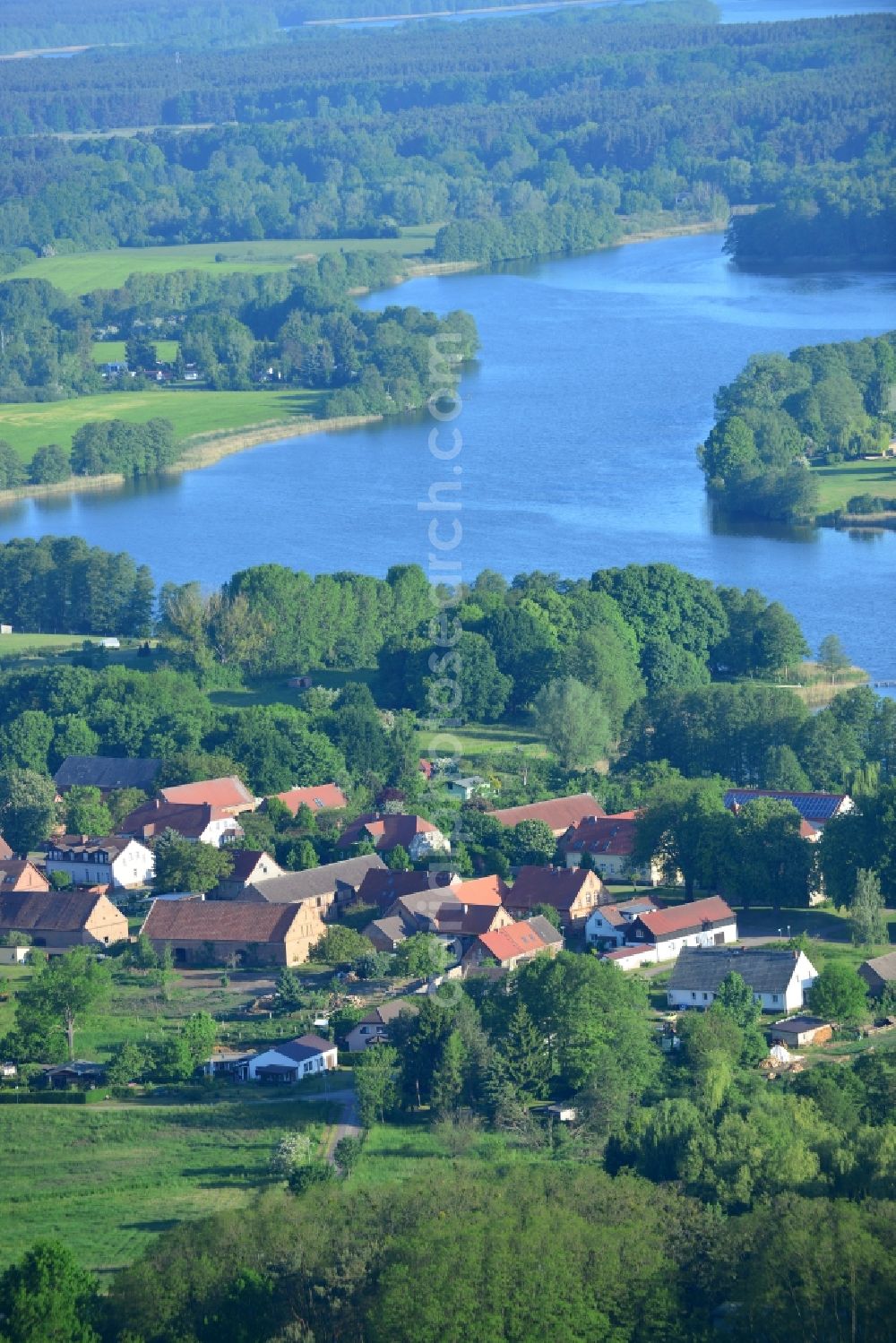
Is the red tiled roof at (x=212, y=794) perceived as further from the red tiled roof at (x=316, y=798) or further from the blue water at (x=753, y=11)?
the blue water at (x=753, y=11)

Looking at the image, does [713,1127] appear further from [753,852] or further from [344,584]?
[344,584]

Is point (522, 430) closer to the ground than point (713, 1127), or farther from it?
closer to the ground

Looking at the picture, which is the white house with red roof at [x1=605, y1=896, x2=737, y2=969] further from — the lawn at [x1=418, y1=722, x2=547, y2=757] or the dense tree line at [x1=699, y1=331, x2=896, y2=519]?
the dense tree line at [x1=699, y1=331, x2=896, y2=519]

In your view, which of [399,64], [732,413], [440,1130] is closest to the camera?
[440,1130]

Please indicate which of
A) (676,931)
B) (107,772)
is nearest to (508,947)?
(676,931)

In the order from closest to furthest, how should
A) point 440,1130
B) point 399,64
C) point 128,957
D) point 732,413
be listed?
point 440,1130 → point 128,957 → point 732,413 → point 399,64

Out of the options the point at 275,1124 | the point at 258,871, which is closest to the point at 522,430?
the point at 258,871

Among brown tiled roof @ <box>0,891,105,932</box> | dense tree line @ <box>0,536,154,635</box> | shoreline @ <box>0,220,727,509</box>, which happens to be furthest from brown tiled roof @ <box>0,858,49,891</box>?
shoreline @ <box>0,220,727,509</box>
